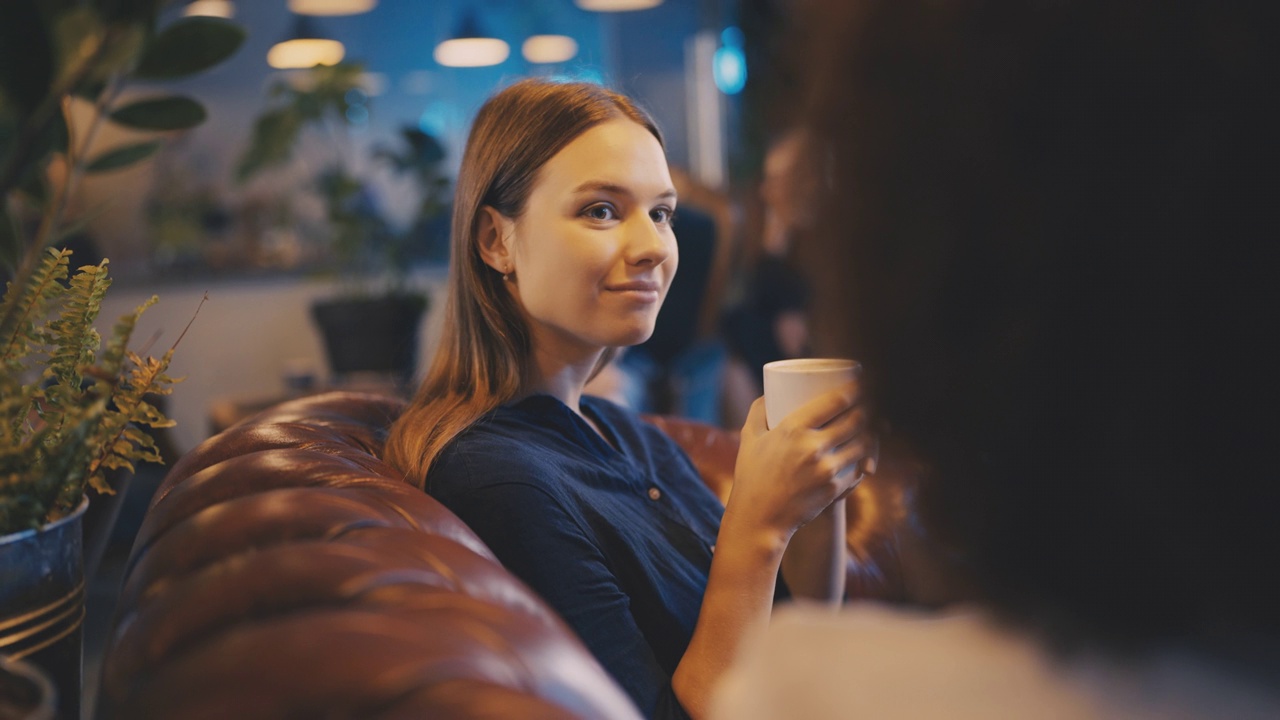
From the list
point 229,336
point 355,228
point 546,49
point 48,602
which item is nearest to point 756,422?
point 48,602

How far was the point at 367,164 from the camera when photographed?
6523 mm

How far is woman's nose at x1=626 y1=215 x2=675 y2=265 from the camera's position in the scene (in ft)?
4.80

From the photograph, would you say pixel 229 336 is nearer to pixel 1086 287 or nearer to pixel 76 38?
pixel 76 38

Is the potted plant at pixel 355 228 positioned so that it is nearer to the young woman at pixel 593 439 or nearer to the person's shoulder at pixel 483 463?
the young woman at pixel 593 439

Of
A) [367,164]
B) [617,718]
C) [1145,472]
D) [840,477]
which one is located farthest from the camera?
[367,164]

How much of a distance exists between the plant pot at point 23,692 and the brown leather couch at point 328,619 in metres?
0.06

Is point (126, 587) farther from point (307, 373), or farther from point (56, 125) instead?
point (307, 373)

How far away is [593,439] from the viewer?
5.04 ft

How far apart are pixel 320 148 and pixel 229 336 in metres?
1.64

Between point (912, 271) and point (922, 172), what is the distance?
6cm

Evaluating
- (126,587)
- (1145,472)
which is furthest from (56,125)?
(1145,472)

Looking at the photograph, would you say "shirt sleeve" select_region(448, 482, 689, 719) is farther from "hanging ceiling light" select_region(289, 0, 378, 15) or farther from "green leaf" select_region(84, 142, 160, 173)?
"hanging ceiling light" select_region(289, 0, 378, 15)

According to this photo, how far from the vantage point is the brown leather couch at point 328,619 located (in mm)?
658

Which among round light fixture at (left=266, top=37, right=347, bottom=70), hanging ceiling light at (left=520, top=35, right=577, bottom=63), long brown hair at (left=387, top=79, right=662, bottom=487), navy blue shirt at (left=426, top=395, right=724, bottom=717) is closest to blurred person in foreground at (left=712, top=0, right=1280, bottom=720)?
navy blue shirt at (left=426, top=395, right=724, bottom=717)
